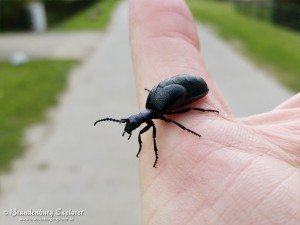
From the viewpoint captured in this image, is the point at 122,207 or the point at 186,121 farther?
the point at 122,207

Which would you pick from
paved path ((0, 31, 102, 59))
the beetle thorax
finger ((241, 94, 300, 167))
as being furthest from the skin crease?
paved path ((0, 31, 102, 59))

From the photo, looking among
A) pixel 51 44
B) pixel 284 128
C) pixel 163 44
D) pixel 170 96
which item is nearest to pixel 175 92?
pixel 170 96

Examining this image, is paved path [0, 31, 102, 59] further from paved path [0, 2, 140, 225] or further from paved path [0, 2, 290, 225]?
paved path [0, 2, 140, 225]

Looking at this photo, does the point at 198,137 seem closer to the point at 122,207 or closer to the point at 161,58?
the point at 161,58

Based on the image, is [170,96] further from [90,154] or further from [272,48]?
[272,48]

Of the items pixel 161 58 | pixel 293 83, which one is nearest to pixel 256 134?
pixel 161 58
